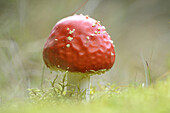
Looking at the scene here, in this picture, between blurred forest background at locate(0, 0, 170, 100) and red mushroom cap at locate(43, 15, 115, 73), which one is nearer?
red mushroom cap at locate(43, 15, 115, 73)

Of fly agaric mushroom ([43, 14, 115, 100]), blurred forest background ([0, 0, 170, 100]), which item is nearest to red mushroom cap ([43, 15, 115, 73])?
fly agaric mushroom ([43, 14, 115, 100])

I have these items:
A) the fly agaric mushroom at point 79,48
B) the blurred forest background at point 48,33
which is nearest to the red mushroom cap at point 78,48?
the fly agaric mushroom at point 79,48

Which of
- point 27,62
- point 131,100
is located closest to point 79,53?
point 131,100

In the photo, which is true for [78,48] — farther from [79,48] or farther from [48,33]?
[48,33]

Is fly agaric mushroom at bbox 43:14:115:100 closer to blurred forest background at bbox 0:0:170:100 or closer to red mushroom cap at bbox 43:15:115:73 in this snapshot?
red mushroom cap at bbox 43:15:115:73

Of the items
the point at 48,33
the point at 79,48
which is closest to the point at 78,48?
the point at 79,48
